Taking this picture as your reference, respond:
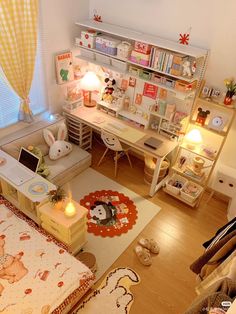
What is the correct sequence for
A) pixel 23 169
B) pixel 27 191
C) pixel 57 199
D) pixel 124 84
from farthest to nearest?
pixel 124 84 < pixel 23 169 < pixel 27 191 < pixel 57 199

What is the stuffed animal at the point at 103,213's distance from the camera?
12.5 ft

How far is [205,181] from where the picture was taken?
4133mm

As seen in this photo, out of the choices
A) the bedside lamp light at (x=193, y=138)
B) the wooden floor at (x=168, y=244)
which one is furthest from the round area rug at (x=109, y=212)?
the bedside lamp light at (x=193, y=138)

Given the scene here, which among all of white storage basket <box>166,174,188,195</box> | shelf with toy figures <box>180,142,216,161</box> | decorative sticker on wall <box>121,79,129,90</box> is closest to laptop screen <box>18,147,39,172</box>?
decorative sticker on wall <box>121,79,129,90</box>

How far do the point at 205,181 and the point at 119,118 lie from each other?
1676mm

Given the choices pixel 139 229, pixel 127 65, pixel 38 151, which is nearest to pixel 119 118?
pixel 127 65

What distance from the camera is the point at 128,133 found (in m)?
4.27

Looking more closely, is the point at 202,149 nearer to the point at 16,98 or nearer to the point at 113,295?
the point at 113,295

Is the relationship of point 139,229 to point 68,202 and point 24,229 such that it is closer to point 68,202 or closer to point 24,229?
point 68,202

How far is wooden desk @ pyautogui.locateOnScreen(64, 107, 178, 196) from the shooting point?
3.96m

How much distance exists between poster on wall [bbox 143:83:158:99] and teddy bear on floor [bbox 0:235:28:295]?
2.79m

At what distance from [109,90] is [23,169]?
6.31ft

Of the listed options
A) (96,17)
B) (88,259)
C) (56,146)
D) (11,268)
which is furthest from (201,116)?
(11,268)

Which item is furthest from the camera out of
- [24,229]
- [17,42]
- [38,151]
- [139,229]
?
[38,151]
